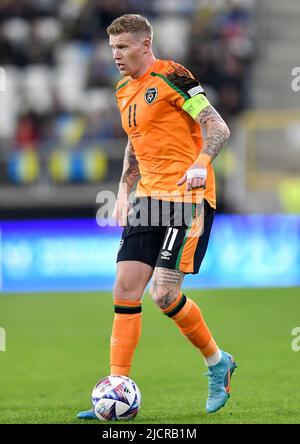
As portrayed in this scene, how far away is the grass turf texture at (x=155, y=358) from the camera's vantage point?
6.43 meters

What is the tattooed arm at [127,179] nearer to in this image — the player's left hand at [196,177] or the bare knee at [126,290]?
the bare knee at [126,290]

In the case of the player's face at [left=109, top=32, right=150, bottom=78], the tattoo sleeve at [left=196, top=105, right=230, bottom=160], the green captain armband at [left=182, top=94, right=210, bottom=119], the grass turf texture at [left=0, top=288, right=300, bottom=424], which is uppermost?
the player's face at [left=109, top=32, right=150, bottom=78]

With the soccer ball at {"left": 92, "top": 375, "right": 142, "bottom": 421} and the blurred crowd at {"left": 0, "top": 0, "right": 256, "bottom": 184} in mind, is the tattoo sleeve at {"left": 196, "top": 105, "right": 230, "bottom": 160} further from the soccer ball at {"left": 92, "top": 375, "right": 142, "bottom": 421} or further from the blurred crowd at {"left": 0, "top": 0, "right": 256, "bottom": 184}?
the blurred crowd at {"left": 0, "top": 0, "right": 256, "bottom": 184}

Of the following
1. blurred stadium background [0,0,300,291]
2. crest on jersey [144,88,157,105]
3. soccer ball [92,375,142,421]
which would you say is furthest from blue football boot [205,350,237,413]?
blurred stadium background [0,0,300,291]

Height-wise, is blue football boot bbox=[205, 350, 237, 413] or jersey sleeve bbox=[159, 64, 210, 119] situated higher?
jersey sleeve bbox=[159, 64, 210, 119]

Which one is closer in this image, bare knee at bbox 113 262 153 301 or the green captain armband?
the green captain armband

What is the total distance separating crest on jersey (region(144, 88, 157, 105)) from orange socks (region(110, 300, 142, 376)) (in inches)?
48.6

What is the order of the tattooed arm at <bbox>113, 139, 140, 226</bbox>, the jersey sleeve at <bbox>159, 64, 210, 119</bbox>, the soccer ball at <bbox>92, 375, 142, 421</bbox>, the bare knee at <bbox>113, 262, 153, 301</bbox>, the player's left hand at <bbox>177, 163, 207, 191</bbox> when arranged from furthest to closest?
the tattooed arm at <bbox>113, 139, 140, 226</bbox>
the bare knee at <bbox>113, 262, 153, 301</bbox>
the jersey sleeve at <bbox>159, 64, 210, 119</bbox>
the soccer ball at <bbox>92, 375, 142, 421</bbox>
the player's left hand at <bbox>177, 163, 207, 191</bbox>

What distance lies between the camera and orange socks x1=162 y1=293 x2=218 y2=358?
20.5 ft

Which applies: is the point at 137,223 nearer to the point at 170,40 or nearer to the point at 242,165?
the point at 242,165

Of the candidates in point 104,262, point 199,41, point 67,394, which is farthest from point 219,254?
point 67,394

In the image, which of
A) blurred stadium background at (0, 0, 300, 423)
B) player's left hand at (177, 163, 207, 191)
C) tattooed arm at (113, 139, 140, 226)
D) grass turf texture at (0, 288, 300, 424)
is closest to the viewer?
player's left hand at (177, 163, 207, 191)

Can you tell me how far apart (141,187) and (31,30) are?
12.2 m

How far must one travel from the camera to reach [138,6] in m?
18.6
